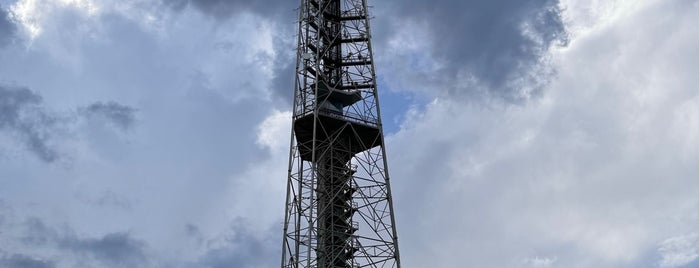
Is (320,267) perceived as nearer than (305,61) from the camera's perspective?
Yes

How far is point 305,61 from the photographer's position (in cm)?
8312

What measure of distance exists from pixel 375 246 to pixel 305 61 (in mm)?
19280

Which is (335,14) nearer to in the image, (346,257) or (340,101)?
(340,101)

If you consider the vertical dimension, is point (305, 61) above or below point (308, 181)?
above

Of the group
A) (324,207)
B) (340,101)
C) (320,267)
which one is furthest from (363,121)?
(320,267)

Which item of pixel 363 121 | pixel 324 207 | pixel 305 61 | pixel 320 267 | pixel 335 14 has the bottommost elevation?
pixel 320 267

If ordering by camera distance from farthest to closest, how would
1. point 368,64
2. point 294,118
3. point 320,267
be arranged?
1. point 368,64
2. point 294,118
3. point 320,267

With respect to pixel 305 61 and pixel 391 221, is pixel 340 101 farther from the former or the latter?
pixel 391 221


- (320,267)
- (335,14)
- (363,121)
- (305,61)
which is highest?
(335,14)

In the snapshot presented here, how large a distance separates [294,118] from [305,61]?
22.1ft

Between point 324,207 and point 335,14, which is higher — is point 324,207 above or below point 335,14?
below

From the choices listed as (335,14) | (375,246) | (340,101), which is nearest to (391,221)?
(375,246)

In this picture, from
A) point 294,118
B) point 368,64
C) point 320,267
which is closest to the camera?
point 320,267

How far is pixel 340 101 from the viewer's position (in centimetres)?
8256
